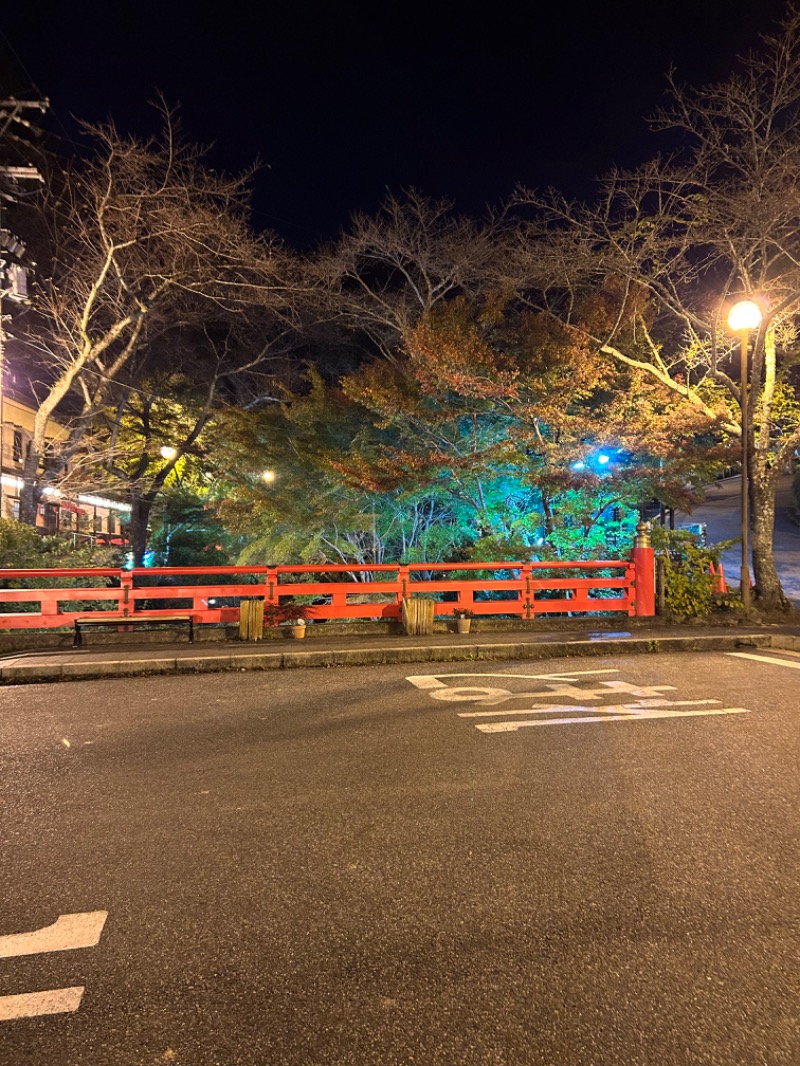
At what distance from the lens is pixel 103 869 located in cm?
348

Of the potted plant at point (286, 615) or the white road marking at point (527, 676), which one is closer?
the white road marking at point (527, 676)

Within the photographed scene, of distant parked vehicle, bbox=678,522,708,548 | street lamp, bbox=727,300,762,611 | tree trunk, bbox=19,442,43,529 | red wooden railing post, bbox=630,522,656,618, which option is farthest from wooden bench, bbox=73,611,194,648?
distant parked vehicle, bbox=678,522,708,548

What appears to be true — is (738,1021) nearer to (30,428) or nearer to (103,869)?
(103,869)

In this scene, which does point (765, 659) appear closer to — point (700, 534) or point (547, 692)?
point (547, 692)

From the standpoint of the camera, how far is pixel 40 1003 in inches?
96.7

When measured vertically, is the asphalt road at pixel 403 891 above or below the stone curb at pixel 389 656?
below

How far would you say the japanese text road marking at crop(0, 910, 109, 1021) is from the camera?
95.4 inches

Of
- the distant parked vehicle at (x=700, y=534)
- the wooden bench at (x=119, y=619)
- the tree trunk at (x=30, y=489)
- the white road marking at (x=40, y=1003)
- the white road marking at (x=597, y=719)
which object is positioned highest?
the tree trunk at (x=30, y=489)

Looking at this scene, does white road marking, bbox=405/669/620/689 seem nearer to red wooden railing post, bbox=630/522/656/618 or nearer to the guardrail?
the guardrail

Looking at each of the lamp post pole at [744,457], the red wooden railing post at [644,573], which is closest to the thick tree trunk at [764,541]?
the lamp post pole at [744,457]

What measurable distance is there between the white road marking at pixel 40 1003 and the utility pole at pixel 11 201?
43.9 ft

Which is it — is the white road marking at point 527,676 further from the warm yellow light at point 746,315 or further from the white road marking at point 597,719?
the warm yellow light at point 746,315

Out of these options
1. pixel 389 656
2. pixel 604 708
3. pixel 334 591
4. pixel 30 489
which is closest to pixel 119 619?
pixel 334 591

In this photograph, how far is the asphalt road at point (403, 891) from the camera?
232cm
